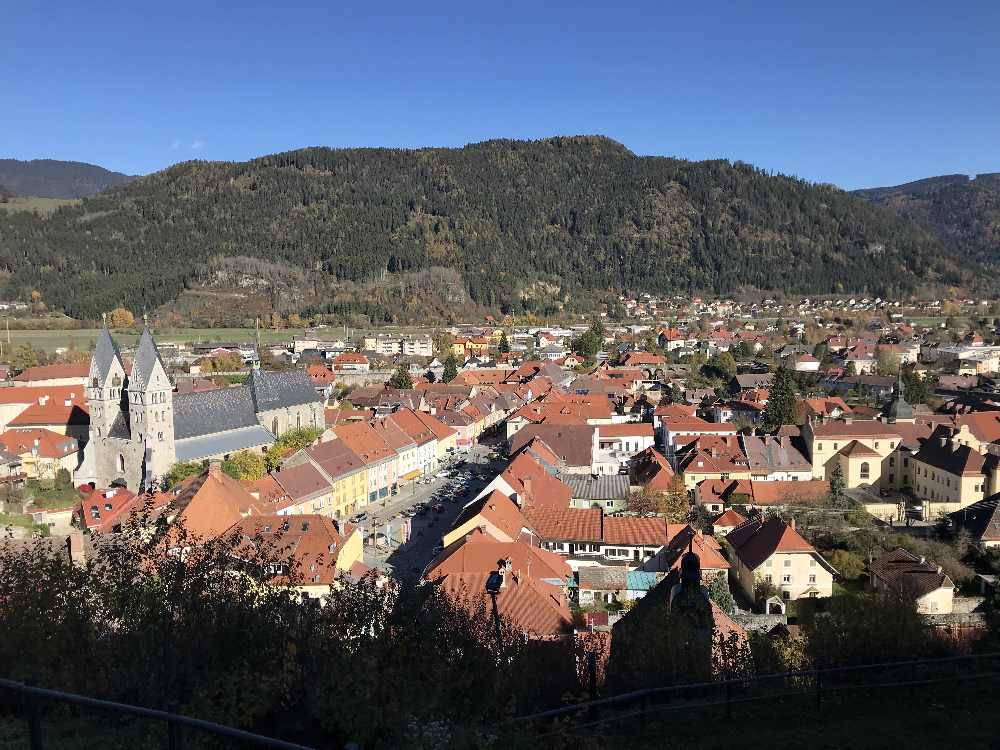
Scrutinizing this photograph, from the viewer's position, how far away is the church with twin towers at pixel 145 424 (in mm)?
36031

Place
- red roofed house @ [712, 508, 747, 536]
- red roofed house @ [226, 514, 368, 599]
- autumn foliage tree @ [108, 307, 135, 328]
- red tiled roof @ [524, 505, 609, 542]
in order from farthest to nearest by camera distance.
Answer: autumn foliage tree @ [108, 307, 135, 328]
red roofed house @ [712, 508, 747, 536]
red tiled roof @ [524, 505, 609, 542]
red roofed house @ [226, 514, 368, 599]

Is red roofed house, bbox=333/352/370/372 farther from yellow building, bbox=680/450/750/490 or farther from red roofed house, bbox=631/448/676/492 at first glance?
yellow building, bbox=680/450/750/490

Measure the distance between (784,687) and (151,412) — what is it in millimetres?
31563

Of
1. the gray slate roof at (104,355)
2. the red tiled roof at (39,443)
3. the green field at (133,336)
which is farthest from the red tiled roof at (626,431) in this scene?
the green field at (133,336)

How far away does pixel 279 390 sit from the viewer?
148 ft

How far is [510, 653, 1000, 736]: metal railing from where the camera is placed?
9.93 metres

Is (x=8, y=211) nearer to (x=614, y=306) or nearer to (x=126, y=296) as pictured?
(x=126, y=296)

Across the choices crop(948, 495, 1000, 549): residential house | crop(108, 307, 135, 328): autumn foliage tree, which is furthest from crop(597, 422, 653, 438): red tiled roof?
crop(108, 307, 135, 328): autumn foliage tree

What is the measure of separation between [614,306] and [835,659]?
150 m

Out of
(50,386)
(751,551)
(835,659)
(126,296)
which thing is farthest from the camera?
(126,296)

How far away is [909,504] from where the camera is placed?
3534 centimetres

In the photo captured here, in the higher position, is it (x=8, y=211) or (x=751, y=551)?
(x=8, y=211)

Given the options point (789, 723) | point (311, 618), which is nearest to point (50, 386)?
point (311, 618)

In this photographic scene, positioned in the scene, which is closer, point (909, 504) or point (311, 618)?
point (311, 618)
